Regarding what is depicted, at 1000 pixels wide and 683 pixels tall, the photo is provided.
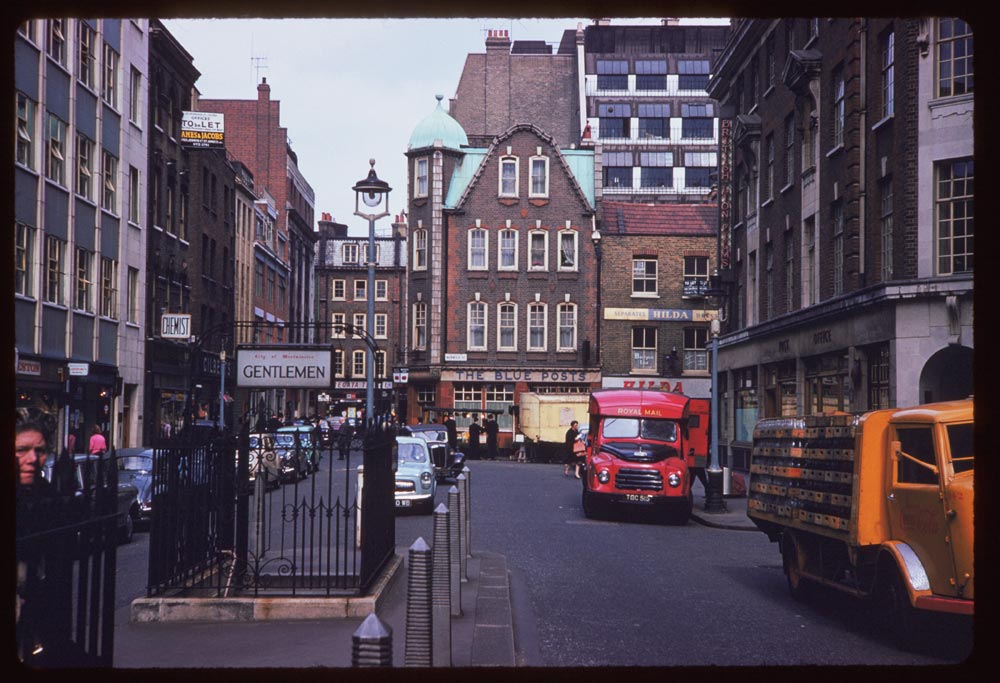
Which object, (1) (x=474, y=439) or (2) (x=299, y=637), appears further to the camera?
(1) (x=474, y=439)

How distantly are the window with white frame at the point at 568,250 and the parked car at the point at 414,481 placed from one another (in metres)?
36.8

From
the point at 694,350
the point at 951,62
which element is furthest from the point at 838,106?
the point at 694,350

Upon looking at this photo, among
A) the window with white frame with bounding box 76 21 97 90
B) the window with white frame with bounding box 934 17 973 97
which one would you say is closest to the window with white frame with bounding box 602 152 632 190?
the window with white frame with bounding box 76 21 97 90

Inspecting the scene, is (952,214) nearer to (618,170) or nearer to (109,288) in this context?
(109,288)

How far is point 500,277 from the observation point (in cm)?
6091

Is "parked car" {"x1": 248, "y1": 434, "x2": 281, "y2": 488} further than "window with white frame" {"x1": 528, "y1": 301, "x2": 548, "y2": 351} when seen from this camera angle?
No

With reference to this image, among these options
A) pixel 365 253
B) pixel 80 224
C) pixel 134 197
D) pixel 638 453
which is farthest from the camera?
pixel 365 253

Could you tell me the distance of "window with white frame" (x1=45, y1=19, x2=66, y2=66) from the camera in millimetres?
28109

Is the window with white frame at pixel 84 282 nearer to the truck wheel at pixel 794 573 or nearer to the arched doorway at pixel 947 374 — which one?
the arched doorway at pixel 947 374

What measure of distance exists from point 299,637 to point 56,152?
73.6ft

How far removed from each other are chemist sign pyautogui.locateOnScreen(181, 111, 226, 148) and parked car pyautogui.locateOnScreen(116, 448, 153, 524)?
1007 inches

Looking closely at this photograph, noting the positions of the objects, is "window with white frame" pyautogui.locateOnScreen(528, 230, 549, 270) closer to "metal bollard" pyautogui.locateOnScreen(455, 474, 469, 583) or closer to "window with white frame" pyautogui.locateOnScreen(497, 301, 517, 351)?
"window with white frame" pyautogui.locateOnScreen(497, 301, 517, 351)

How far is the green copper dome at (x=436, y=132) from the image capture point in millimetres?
62562

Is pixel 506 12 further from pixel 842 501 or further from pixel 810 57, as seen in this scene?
pixel 810 57
